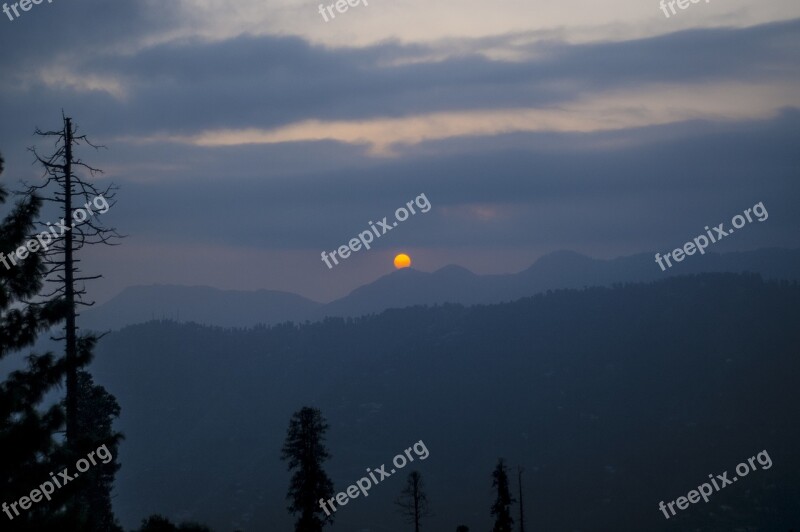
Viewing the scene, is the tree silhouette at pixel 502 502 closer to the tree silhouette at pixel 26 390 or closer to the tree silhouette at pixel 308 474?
the tree silhouette at pixel 308 474

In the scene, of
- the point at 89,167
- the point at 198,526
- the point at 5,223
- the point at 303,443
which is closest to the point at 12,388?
the point at 5,223

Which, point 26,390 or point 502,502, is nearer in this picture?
point 26,390

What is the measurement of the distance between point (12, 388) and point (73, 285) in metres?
6.10

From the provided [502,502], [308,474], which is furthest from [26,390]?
[502,502]

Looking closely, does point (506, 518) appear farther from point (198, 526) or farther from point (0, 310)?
point (0, 310)

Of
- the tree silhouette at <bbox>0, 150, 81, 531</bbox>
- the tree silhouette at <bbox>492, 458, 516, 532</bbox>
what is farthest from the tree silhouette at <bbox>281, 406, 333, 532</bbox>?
the tree silhouette at <bbox>0, 150, 81, 531</bbox>

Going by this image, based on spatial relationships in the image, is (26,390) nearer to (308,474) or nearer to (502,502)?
(308,474)

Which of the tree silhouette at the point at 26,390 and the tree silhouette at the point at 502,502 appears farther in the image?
the tree silhouette at the point at 502,502

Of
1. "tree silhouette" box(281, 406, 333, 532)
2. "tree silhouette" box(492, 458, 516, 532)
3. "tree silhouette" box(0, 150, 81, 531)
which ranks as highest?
"tree silhouette" box(281, 406, 333, 532)

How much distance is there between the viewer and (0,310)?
22.7 metres

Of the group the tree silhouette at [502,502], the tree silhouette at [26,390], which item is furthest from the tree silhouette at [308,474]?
the tree silhouette at [26,390]

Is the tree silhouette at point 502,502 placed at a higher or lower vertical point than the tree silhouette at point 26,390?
higher

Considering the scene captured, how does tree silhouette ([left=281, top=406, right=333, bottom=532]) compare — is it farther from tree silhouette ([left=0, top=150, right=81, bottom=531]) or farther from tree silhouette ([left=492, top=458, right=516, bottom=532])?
tree silhouette ([left=0, top=150, right=81, bottom=531])

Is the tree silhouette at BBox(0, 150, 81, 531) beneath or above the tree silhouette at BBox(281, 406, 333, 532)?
beneath
